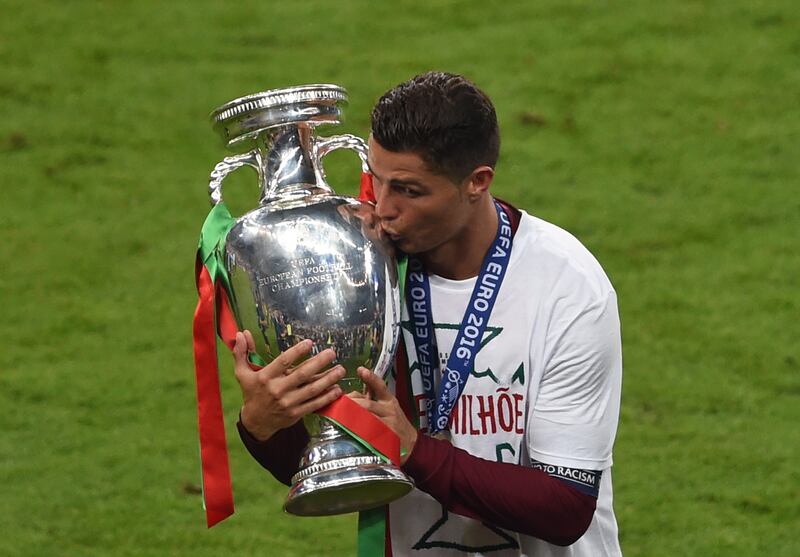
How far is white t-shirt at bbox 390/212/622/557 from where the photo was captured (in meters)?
3.10

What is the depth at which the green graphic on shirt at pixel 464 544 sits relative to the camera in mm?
3299

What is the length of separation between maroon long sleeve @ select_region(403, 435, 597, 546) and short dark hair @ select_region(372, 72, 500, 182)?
1.97 ft

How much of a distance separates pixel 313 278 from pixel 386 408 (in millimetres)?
312

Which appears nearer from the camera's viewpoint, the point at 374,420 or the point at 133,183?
the point at 374,420

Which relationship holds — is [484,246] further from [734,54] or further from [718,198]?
[734,54]

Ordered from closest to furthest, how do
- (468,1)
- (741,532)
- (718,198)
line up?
(741,532), (718,198), (468,1)

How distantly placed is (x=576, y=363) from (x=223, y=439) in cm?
83

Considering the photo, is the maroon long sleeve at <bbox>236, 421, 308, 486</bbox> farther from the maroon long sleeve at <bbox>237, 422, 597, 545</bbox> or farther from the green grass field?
the green grass field

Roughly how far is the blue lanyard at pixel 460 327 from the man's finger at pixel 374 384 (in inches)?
7.8

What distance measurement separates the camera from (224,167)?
3.12 metres

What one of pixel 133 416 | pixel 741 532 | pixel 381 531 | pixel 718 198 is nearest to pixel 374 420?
pixel 381 531

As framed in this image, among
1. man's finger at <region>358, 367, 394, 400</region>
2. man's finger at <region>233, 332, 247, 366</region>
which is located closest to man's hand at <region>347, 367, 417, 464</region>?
man's finger at <region>358, 367, 394, 400</region>

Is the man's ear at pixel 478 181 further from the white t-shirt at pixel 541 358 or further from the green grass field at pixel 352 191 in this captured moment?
the green grass field at pixel 352 191

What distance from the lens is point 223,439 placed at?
10.7 ft
